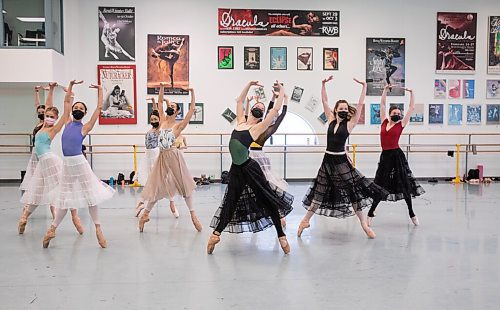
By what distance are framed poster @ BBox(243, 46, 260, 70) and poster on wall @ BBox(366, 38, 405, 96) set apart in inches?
101

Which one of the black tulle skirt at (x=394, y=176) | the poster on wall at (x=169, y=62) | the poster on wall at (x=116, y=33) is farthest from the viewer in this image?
the poster on wall at (x=169, y=62)

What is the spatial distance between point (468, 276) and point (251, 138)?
86.8 inches

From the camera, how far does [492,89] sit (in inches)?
510

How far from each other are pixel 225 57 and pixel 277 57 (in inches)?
46.5

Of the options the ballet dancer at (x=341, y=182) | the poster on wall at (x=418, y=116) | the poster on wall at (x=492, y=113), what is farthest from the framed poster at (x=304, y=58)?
the ballet dancer at (x=341, y=182)

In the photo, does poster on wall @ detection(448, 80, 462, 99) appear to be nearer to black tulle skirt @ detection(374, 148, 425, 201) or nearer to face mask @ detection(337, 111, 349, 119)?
black tulle skirt @ detection(374, 148, 425, 201)

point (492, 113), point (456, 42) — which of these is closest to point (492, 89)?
point (492, 113)

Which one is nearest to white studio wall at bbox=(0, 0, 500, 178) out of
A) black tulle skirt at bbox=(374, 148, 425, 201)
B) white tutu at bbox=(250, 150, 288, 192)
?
white tutu at bbox=(250, 150, 288, 192)

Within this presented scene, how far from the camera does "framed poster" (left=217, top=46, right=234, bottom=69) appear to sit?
12328 mm

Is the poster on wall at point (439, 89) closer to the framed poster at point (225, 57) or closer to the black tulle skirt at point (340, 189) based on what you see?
the framed poster at point (225, 57)

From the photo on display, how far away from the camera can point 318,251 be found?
17.5 feet

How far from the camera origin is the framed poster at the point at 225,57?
485 inches

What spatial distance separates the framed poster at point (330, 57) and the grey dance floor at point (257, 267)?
19.3 feet

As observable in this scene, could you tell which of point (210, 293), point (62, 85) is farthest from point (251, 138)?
point (62, 85)
